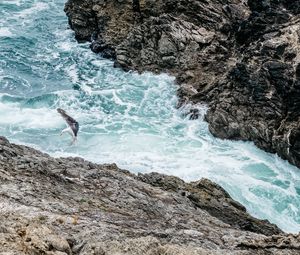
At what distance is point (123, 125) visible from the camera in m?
32.8

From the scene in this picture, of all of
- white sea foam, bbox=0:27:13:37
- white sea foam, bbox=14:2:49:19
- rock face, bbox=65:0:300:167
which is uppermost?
rock face, bbox=65:0:300:167

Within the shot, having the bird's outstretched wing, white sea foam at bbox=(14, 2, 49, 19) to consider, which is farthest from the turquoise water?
white sea foam at bbox=(14, 2, 49, 19)

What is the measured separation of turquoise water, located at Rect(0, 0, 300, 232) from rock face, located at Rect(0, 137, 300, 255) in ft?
38.9

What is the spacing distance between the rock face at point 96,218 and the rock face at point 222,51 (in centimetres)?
1535

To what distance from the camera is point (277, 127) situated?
3012 centimetres

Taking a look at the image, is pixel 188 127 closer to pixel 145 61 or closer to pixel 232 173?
pixel 232 173

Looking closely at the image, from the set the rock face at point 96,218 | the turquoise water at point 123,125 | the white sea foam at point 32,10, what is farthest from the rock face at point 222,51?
the rock face at point 96,218

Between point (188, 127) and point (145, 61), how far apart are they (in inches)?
303

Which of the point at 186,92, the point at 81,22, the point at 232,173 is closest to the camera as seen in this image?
the point at 232,173

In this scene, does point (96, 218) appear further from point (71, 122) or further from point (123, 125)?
point (123, 125)

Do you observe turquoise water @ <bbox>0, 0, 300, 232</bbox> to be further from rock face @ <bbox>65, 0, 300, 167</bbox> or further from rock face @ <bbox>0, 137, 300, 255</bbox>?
rock face @ <bbox>0, 137, 300, 255</bbox>

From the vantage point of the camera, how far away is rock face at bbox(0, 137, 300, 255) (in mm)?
8148

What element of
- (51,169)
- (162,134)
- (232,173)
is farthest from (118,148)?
(51,169)

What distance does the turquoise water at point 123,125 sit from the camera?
28.0 meters
